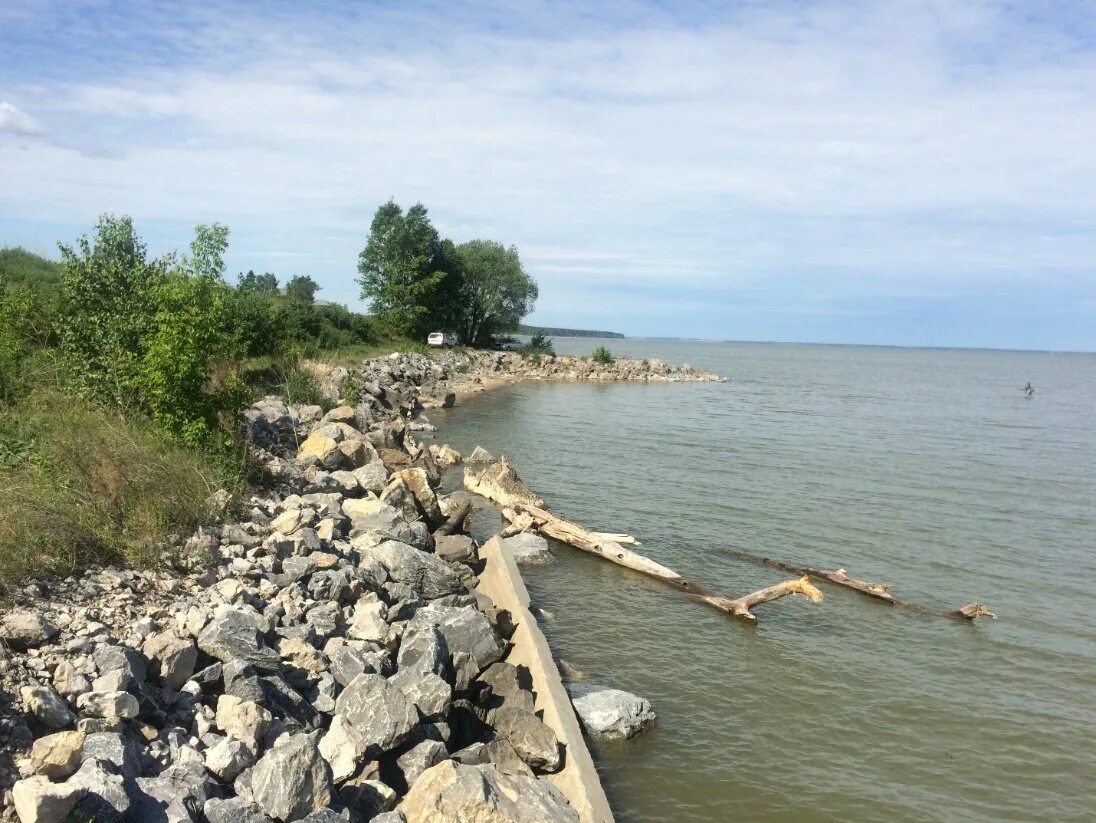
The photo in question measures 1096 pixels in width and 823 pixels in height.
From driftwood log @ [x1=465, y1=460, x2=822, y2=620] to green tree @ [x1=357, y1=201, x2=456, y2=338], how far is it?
47.7 metres

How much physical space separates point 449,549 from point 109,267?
33.6 ft

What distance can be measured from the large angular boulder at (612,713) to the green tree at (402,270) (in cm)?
5969

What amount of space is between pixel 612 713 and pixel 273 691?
474cm

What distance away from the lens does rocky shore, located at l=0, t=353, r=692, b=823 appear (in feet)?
20.0

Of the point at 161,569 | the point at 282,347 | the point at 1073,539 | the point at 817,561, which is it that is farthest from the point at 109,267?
the point at 1073,539

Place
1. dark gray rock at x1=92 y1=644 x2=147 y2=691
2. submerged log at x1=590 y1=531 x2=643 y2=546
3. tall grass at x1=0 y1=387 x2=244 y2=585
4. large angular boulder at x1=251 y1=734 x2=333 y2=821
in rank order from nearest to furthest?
large angular boulder at x1=251 y1=734 x2=333 y2=821
dark gray rock at x1=92 y1=644 x2=147 y2=691
tall grass at x1=0 y1=387 x2=244 y2=585
submerged log at x1=590 y1=531 x2=643 y2=546

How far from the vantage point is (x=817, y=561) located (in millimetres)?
18172

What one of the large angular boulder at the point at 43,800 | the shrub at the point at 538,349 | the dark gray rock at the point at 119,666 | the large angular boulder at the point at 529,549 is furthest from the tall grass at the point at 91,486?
the shrub at the point at 538,349

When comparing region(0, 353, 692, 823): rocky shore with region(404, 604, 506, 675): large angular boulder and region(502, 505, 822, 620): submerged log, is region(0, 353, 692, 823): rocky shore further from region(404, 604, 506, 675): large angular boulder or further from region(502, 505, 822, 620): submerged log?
region(502, 505, 822, 620): submerged log

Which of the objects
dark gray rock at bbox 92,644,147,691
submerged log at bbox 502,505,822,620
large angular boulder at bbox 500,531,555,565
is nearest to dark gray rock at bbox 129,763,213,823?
dark gray rock at bbox 92,644,147,691

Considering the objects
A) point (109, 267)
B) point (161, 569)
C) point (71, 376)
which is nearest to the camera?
point (161, 569)

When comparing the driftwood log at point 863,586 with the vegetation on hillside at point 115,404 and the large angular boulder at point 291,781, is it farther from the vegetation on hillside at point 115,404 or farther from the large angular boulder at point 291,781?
the large angular boulder at point 291,781

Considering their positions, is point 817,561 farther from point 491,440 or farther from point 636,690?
point 491,440

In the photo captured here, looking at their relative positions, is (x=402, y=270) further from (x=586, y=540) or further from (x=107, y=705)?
(x=107, y=705)
